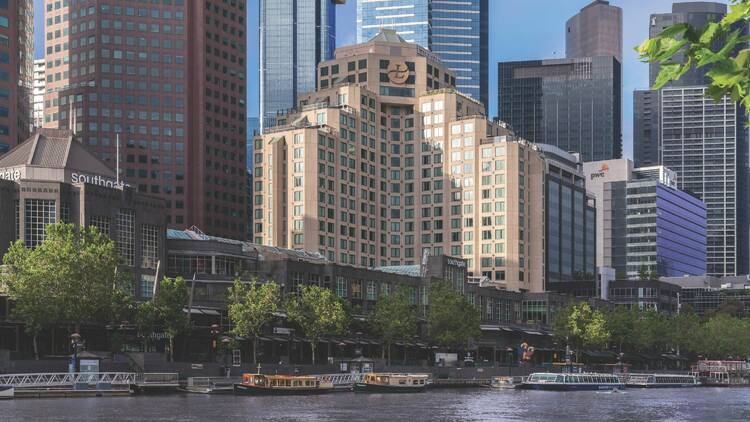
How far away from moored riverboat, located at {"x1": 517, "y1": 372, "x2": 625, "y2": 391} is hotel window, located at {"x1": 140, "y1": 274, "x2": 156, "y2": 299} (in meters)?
59.4

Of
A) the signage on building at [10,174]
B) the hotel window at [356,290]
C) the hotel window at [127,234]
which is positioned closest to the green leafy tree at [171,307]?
the hotel window at [127,234]

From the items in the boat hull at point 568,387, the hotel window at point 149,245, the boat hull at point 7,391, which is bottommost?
the boat hull at point 568,387

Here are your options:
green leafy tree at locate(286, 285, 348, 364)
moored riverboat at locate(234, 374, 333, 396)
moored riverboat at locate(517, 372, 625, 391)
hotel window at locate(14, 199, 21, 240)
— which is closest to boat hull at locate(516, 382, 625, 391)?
moored riverboat at locate(517, 372, 625, 391)

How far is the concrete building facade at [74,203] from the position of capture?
5851 inches

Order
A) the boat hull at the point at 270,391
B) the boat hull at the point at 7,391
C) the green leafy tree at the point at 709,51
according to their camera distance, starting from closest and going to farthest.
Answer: the green leafy tree at the point at 709,51 → the boat hull at the point at 7,391 → the boat hull at the point at 270,391

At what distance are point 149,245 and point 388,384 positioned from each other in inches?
1600

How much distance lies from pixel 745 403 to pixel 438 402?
150 feet

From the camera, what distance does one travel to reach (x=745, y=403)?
5797 inches

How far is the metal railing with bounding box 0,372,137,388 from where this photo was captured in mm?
116875

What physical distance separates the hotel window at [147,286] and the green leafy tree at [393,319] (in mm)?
38536

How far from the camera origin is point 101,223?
15525cm

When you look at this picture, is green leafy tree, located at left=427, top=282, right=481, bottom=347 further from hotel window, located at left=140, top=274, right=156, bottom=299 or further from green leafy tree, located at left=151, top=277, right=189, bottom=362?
green leafy tree, located at left=151, top=277, right=189, bottom=362

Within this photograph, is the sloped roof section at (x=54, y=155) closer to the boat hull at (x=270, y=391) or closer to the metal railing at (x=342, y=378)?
the metal railing at (x=342, y=378)

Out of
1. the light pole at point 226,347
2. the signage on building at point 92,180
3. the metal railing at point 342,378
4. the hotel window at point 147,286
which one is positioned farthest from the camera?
the hotel window at point 147,286
